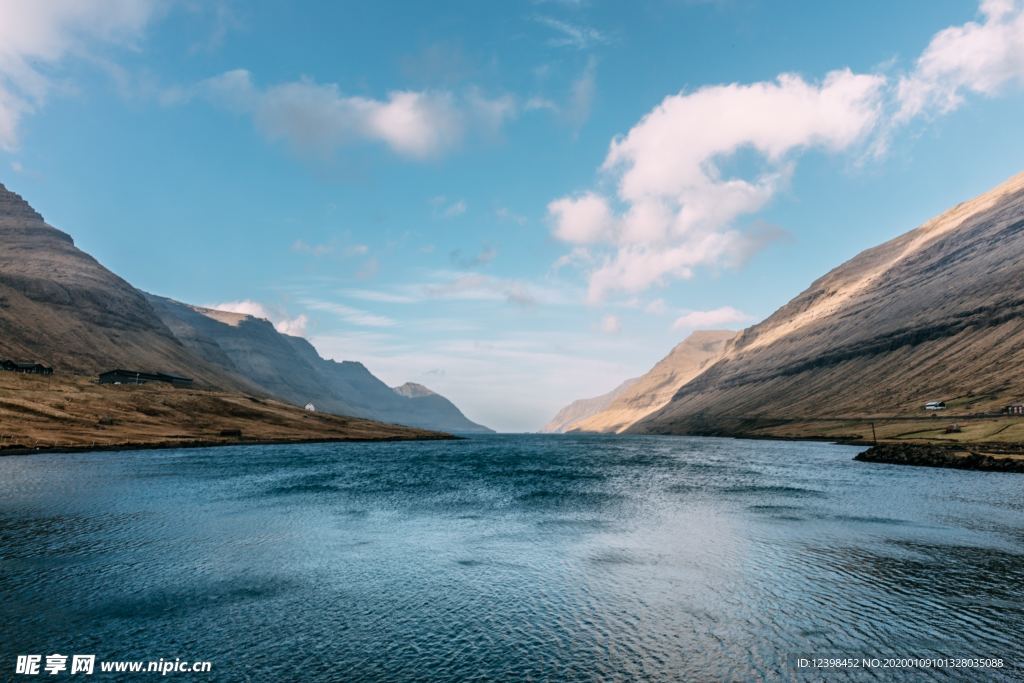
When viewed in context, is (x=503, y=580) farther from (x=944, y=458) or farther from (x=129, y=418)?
(x=129, y=418)

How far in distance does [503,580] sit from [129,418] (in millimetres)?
143671

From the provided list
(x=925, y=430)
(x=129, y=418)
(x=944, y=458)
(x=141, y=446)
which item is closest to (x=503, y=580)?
(x=944, y=458)

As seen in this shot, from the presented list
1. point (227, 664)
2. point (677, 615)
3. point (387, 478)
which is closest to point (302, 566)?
point (227, 664)

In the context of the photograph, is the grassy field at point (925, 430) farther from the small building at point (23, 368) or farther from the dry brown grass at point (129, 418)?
the small building at point (23, 368)

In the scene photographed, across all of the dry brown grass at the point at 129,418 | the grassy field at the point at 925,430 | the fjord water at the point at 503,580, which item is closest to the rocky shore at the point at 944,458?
the grassy field at the point at 925,430

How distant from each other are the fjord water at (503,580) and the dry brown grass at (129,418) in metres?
53.7

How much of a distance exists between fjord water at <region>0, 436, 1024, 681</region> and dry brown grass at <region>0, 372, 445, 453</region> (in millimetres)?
53709

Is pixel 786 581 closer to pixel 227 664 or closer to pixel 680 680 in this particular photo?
pixel 680 680

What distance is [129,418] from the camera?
136m

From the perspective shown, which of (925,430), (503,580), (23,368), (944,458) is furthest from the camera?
(23,368)

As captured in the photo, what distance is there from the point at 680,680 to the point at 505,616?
8.95 metres

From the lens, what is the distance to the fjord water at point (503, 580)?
69.7 ft

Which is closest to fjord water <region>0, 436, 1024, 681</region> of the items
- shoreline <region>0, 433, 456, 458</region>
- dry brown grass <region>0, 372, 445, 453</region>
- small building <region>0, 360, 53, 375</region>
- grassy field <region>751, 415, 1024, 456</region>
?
shoreline <region>0, 433, 456, 458</region>

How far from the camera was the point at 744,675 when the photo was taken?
64.1 ft
